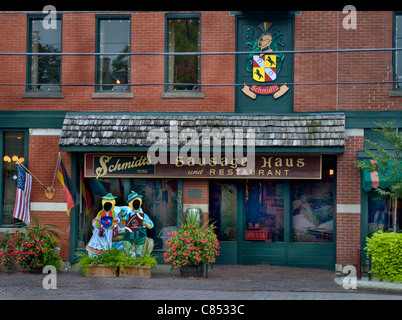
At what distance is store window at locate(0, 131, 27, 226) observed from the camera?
49.0ft

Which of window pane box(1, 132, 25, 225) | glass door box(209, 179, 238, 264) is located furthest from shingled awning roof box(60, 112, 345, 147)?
glass door box(209, 179, 238, 264)

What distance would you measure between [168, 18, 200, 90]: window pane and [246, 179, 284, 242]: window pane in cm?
311

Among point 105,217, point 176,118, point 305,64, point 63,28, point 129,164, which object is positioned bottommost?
point 105,217

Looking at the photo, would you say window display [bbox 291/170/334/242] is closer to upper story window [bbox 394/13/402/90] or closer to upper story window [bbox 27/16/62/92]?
upper story window [bbox 394/13/402/90]

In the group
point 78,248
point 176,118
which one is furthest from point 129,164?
point 78,248

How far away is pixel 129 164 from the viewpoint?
14.6 meters

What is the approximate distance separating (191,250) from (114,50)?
562 cm

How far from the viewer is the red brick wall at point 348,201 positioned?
556 inches

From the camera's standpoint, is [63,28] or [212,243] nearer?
[212,243]

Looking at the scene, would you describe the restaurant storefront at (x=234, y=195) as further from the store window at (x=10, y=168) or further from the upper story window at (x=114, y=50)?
the store window at (x=10, y=168)

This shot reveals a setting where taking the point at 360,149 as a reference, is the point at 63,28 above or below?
above

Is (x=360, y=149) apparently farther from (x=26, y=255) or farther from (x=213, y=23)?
(x=26, y=255)

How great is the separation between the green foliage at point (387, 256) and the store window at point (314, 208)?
2.37 metres

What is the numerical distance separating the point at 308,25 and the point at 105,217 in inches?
278
